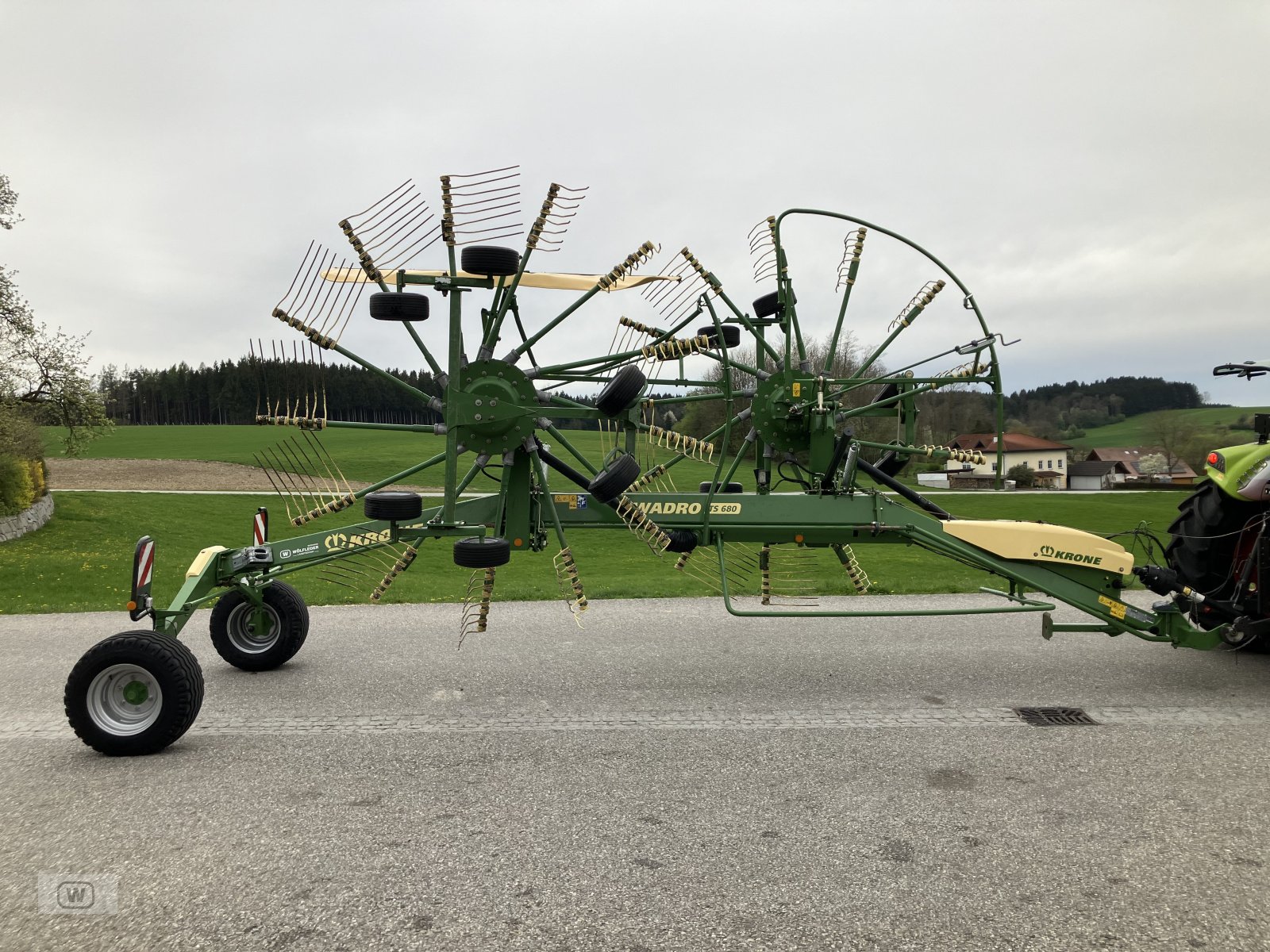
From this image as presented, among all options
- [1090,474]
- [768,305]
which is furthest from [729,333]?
[1090,474]

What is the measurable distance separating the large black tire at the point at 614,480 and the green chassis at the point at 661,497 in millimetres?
377

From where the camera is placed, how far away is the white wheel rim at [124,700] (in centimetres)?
510

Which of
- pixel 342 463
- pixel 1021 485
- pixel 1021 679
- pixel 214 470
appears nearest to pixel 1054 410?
pixel 1021 485

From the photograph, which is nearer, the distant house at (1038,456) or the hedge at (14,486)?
the hedge at (14,486)

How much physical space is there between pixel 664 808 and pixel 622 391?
243cm

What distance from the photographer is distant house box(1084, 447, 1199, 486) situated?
60.9 metres

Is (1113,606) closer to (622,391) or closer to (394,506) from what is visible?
(622,391)

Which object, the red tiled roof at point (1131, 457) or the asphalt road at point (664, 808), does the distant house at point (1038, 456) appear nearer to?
the red tiled roof at point (1131, 457)

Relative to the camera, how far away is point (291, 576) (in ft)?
43.6

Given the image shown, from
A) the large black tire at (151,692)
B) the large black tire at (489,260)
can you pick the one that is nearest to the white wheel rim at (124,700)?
the large black tire at (151,692)

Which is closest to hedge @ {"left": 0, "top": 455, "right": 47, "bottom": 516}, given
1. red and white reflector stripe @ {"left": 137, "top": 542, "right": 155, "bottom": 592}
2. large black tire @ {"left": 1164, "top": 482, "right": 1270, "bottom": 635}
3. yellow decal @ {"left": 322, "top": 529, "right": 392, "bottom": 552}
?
red and white reflector stripe @ {"left": 137, "top": 542, "right": 155, "bottom": 592}

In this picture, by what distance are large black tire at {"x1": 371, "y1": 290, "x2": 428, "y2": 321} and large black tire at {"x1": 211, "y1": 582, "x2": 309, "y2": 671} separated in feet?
8.93

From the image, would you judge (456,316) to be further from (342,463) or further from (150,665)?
(342,463)

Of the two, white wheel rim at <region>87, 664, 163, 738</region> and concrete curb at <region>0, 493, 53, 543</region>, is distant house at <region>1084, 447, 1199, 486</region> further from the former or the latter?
white wheel rim at <region>87, 664, 163, 738</region>
